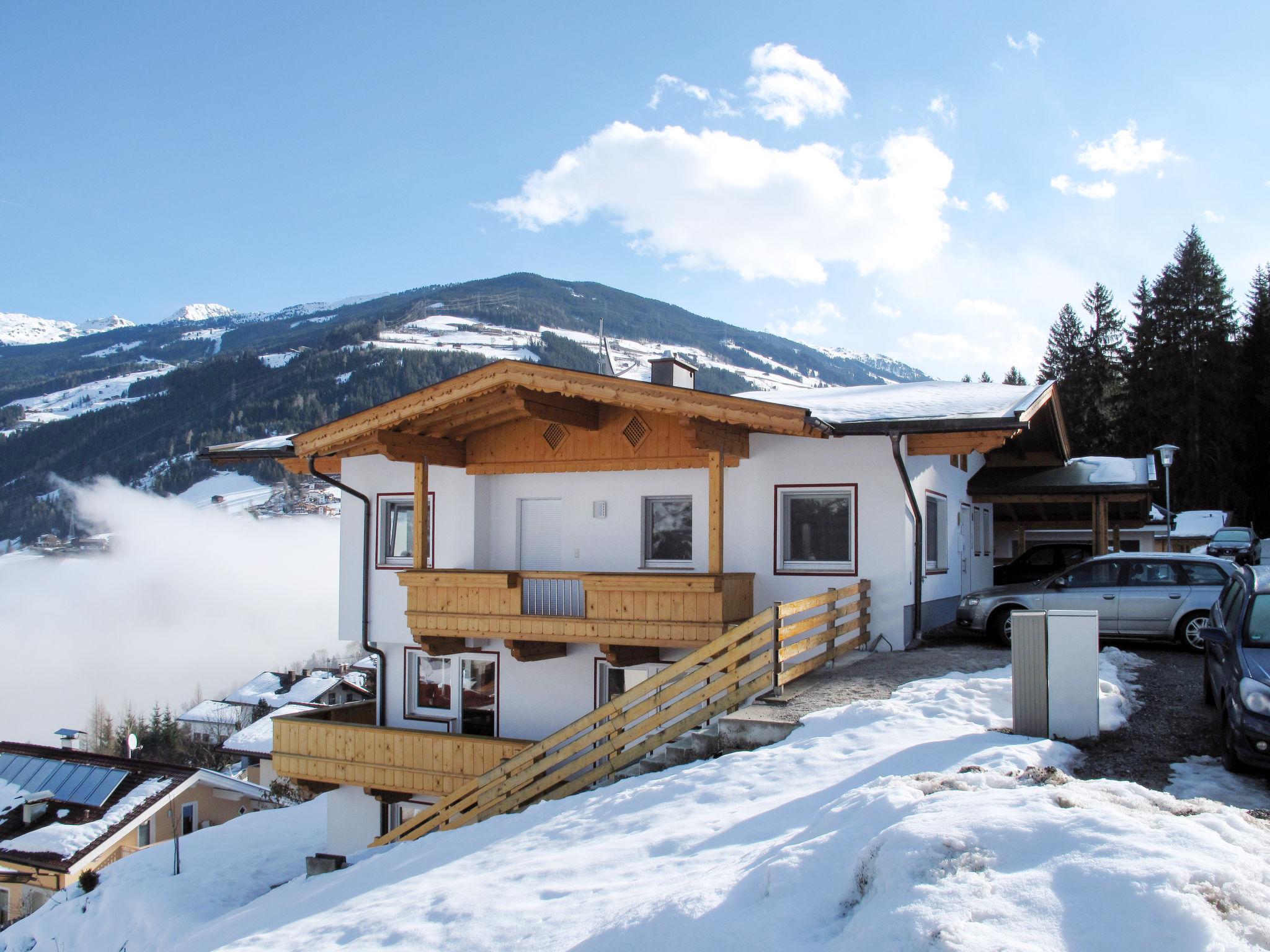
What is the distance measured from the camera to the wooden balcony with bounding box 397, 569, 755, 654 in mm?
13391

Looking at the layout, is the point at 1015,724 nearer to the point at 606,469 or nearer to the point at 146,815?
the point at 606,469

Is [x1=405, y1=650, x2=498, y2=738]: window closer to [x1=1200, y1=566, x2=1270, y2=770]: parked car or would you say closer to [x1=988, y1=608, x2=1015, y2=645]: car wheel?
[x1=988, y1=608, x2=1015, y2=645]: car wheel

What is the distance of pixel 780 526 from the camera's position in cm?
1459

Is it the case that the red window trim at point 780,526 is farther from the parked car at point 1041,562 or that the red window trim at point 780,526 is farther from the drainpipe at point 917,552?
the parked car at point 1041,562

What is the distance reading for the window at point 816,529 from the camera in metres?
14.3

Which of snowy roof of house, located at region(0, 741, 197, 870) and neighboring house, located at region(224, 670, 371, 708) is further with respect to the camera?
neighboring house, located at region(224, 670, 371, 708)

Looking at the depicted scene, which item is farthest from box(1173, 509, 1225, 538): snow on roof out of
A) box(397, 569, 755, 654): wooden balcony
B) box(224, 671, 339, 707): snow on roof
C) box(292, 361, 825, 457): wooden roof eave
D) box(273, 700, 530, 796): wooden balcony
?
box(224, 671, 339, 707): snow on roof

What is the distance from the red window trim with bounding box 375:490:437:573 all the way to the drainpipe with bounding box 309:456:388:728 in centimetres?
12

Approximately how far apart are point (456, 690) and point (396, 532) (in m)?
3.08

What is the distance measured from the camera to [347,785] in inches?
675

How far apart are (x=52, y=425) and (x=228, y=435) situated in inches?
2614

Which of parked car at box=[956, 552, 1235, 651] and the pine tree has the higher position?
the pine tree

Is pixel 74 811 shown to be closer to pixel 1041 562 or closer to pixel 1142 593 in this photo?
pixel 1041 562

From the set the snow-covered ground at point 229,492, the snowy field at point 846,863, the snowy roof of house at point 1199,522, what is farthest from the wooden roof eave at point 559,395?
the snow-covered ground at point 229,492
